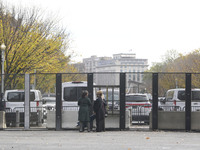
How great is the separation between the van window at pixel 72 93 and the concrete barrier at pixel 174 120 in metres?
4.22

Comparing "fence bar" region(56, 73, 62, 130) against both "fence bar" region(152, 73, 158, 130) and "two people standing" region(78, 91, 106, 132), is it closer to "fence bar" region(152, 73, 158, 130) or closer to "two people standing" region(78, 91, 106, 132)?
"two people standing" region(78, 91, 106, 132)

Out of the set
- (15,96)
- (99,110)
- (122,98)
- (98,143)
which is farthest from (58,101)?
(98,143)

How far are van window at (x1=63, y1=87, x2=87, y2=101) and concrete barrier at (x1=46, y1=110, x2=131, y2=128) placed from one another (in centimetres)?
197

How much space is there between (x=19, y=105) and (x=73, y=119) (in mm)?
3988

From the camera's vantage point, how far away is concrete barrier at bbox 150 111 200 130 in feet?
63.7

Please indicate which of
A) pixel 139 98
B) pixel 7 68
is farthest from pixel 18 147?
pixel 7 68

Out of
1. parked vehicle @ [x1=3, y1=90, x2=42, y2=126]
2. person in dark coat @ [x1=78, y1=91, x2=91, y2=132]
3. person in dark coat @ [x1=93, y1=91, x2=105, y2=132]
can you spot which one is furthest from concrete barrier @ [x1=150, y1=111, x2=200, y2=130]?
parked vehicle @ [x1=3, y1=90, x2=42, y2=126]

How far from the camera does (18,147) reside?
1347 cm

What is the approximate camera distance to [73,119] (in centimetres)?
1994

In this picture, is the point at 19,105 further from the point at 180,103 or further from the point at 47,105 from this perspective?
the point at 47,105

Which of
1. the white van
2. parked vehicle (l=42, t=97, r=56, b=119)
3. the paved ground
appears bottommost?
the paved ground

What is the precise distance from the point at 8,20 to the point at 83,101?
1663 cm

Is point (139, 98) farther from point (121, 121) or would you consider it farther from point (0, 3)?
point (0, 3)

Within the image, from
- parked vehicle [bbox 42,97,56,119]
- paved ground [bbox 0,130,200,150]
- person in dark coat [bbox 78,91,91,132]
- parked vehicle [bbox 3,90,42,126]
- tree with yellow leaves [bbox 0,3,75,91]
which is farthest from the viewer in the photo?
tree with yellow leaves [bbox 0,3,75,91]
